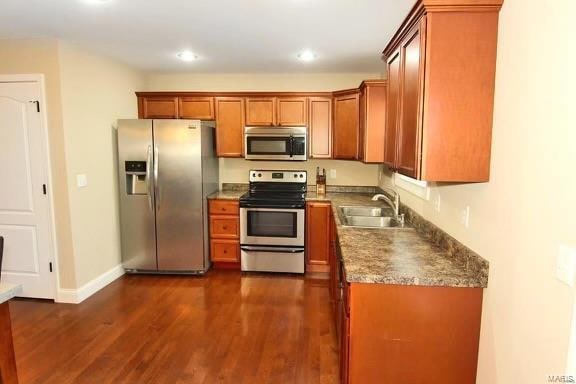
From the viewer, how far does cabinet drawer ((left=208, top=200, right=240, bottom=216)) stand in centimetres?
407

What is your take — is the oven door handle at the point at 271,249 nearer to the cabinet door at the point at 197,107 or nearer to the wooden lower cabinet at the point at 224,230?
the wooden lower cabinet at the point at 224,230

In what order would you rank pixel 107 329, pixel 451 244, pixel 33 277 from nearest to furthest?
pixel 451 244 < pixel 107 329 < pixel 33 277

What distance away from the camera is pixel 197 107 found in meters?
4.31

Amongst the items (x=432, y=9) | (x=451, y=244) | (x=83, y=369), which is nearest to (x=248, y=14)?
(x=432, y=9)

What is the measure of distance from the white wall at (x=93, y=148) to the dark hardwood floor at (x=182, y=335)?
0.44 metres

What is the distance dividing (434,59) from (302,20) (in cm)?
128

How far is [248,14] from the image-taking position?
2.39 m

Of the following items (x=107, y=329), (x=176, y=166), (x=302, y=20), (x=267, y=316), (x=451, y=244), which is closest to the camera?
(x=451, y=244)

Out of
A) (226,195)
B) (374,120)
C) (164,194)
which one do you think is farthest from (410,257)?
(164,194)

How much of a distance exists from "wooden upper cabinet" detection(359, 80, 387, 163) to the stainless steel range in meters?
1.03

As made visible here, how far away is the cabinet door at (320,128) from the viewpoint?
13.8 feet

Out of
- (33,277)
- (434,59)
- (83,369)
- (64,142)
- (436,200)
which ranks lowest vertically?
(83,369)

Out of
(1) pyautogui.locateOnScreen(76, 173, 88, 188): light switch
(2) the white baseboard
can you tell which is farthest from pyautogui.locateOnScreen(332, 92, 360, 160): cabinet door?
(2) the white baseboard

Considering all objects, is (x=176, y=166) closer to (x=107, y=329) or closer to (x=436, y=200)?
(x=107, y=329)
